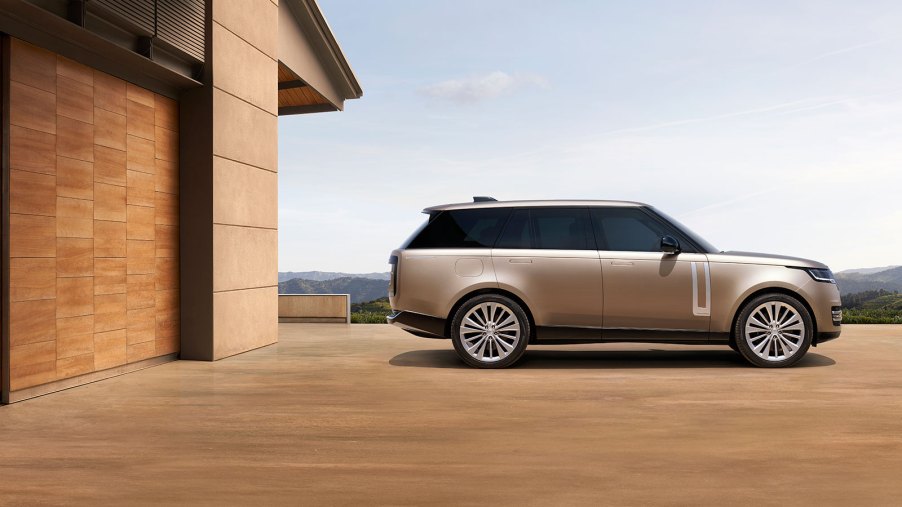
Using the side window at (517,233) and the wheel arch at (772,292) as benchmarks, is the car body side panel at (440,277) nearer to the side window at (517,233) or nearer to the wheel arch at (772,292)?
the side window at (517,233)

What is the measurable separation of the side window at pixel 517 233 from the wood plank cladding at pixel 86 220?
14.7 ft

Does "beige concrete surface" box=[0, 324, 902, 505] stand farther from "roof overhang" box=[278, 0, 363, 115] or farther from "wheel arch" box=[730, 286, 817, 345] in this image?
"roof overhang" box=[278, 0, 363, 115]

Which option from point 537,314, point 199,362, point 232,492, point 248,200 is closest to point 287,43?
point 248,200

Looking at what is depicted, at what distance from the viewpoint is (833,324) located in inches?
381

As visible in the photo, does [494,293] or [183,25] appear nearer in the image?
[494,293]

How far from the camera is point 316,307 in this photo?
17.9m

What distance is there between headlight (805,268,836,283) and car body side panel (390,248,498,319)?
376cm

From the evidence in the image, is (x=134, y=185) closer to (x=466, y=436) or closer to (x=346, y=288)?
(x=466, y=436)

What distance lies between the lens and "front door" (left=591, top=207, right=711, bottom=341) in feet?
31.5

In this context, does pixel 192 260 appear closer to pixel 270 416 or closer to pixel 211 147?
pixel 211 147

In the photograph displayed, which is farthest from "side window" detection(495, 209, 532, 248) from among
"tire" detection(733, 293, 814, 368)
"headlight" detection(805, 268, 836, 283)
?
"headlight" detection(805, 268, 836, 283)

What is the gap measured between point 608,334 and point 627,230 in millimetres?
1284

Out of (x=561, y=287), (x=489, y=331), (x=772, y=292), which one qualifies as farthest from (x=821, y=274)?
(x=489, y=331)

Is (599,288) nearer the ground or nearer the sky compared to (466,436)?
nearer the sky
